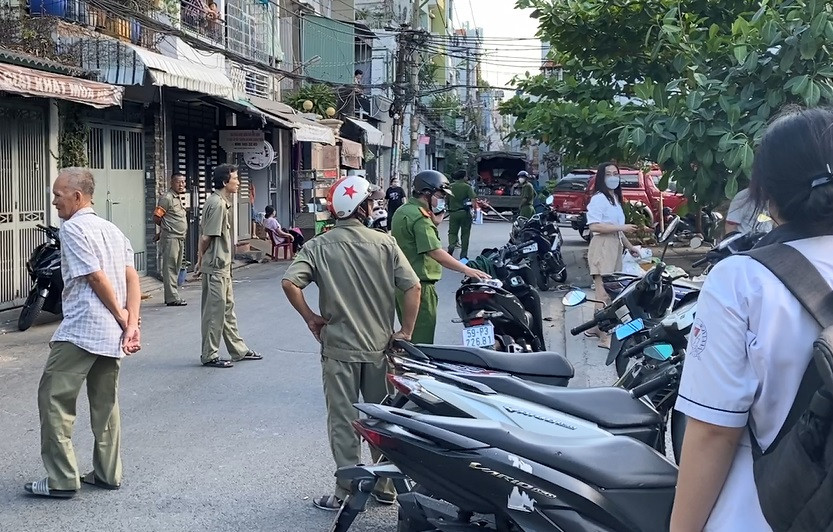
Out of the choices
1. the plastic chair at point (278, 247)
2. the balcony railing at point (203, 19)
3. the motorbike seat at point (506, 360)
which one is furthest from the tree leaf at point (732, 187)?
the plastic chair at point (278, 247)

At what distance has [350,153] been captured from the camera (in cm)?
2559

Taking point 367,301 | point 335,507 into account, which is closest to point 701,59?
point 367,301

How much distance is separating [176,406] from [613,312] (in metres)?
3.41

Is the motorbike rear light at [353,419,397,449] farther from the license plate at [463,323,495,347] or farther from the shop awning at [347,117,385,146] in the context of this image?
the shop awning at [347,117,385,146]

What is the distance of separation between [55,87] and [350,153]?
1551cm

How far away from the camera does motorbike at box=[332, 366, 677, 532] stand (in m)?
3.11

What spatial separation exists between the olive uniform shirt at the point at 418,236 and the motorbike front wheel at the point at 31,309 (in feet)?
17.9

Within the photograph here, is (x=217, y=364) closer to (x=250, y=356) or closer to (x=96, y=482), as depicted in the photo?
(x=250, y=356)

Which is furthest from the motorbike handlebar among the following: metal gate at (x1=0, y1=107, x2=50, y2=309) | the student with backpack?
Answer: metal gate at (x1=0, y1=107, x2=50, y2=309)

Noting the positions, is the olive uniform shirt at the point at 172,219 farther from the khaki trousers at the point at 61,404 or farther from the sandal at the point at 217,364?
the khaki trousers at the point at 61,404

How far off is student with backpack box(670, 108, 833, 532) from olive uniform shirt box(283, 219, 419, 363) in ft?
9.56

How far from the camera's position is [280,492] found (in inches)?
200

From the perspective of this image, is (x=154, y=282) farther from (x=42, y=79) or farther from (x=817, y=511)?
(x=817, y=511)

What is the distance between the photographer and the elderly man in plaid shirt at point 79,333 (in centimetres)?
489
